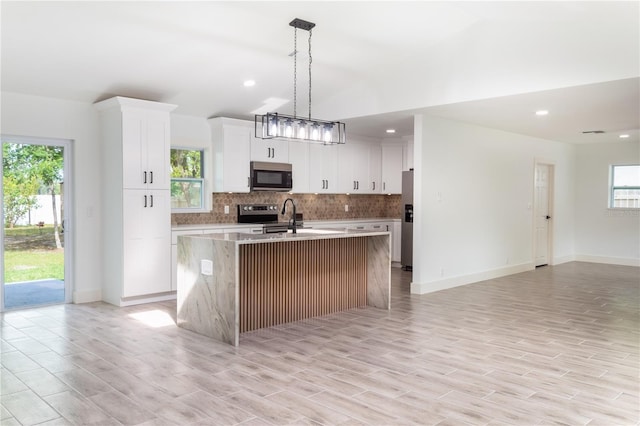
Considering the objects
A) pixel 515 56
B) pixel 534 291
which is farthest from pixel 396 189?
pixel 515 56

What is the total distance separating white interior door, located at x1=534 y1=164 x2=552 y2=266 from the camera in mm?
9516

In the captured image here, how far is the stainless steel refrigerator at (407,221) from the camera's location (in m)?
8.74

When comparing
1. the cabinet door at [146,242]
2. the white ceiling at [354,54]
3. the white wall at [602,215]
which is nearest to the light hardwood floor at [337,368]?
the cabinet door at [146,242]

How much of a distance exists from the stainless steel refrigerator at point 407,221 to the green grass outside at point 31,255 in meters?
5.44

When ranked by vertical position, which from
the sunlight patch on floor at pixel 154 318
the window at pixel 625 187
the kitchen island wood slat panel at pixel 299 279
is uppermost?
the window at pixel 625 187

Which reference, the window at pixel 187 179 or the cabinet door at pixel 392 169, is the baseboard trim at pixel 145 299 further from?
the cabinet door at pixel 392 169

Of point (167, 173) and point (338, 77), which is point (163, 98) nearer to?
point (167, 173)

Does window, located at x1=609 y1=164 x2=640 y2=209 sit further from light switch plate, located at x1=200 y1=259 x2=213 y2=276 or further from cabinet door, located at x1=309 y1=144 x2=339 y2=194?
light switch plate, located at x1=200 y1=259 x2=213 y2=276

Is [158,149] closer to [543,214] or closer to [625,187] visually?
[543,214]

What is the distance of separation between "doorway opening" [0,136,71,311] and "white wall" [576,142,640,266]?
31.8 ft

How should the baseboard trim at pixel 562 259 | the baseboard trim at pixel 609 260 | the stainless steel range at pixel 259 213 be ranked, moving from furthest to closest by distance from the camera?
the baseboard trim at pixel 562 259
the baseboard trim at pixel 609 260
the stainless steel range at pixel 259 213

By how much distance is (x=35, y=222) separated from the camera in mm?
5848

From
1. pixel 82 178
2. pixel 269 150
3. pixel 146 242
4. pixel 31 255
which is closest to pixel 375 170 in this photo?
pixel 269 150

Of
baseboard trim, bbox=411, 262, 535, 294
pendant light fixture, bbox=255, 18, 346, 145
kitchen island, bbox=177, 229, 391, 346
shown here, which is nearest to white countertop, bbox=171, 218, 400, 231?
kitchen island, bbox=177, 229, 391, 346
